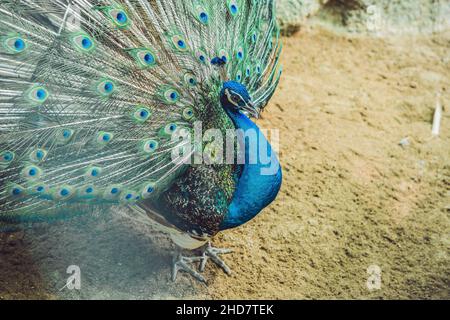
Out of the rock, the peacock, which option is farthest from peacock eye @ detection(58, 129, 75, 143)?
the rock

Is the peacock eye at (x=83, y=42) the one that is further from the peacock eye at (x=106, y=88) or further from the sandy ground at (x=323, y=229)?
the sandy ground at (x=323, y=229)

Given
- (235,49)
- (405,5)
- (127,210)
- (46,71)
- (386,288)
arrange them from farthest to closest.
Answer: (405,5) → (127,210) → (386,288) → (235,49) → (46,71)

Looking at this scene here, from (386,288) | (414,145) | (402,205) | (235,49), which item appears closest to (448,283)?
(386,288)

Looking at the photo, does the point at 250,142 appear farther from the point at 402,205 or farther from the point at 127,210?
the point at 402,205

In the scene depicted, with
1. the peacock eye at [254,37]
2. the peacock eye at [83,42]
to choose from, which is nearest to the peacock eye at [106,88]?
the peacock eye at [83,42]

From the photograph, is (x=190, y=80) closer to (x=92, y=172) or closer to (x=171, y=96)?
(x=171, y=96)

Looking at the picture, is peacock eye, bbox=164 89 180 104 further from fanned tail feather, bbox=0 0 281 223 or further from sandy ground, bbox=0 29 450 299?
sandy ground, bbox=0 29 450 299

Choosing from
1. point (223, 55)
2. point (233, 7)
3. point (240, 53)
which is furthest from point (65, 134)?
point (233, 7)
